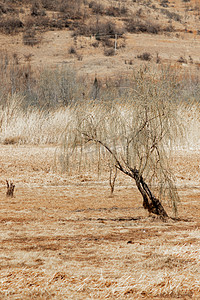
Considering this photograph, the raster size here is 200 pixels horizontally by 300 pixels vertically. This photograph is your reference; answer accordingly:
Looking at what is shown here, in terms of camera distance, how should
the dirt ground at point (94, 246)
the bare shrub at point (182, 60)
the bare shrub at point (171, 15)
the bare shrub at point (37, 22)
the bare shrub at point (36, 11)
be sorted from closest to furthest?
the dirt ground at point (94, 246), the bare shrub at point (182, 60), the bare shrub at point (37, 22), the bare shrub at point (36, 11), the bare shrub at point (171, 15)

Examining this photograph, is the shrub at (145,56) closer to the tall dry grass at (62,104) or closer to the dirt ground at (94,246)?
the tall dry grass at (62,104)

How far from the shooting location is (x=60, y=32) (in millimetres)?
48781

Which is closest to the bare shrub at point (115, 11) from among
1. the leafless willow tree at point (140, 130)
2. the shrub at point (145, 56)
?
the shrub at point (145, 56)

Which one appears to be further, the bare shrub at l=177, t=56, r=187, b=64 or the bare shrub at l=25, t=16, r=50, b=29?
the bare shrub at l=25, t=16, r=50, b=29

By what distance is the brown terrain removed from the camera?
4.24m

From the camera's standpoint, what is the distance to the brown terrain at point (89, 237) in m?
4.24

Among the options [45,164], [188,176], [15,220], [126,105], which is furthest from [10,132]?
[15,220]

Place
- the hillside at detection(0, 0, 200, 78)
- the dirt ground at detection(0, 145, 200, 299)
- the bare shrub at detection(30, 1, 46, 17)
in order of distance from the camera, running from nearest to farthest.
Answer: the dirt ground at detection(0, 145, 200, 299), the hillside at detection(0, 0, 200, 78), the bare shrub at detection(30, 1, 46, 17)

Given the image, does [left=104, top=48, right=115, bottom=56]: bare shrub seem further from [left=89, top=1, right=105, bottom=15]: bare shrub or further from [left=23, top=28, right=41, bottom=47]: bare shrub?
[left=89, top=1, right=105, bottom=15]: bare shrub

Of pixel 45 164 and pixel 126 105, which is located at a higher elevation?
pixel 126 105

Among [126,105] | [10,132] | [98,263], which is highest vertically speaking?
[126,105]

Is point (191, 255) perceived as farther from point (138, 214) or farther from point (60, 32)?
point (60, 32)

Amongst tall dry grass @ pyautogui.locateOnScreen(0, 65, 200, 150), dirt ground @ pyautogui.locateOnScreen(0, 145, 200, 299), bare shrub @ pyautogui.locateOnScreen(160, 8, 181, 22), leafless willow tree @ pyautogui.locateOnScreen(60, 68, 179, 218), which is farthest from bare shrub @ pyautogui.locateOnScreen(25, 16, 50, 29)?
leafless willow tree @ pyautogui.locateOnScreen(60, 68, 179, 218)

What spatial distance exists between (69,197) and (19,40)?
128 feet
